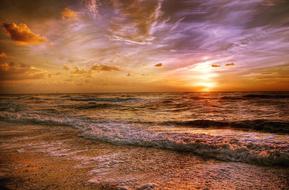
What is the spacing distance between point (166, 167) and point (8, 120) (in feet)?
45.1

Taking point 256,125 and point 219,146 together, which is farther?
point 256,125

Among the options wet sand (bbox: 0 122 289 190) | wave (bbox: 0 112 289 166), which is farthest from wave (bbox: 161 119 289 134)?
wet sand (bbox: 0 122 289 190)

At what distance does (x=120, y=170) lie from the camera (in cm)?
546

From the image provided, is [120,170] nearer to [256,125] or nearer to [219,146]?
[219,146]

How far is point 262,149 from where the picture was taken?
6934mm

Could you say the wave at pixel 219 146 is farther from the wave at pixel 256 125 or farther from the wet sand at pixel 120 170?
the wave at pixel 256 125

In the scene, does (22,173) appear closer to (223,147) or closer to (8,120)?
(223,147)

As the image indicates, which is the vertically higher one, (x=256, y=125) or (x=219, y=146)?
(x=219, y=146)

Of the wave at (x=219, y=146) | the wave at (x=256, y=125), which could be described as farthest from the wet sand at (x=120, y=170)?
the wave at (x=256, y=125)

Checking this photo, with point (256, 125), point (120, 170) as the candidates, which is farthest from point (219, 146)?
point (256, 125)

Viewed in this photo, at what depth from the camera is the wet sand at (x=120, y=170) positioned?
15.2 feet

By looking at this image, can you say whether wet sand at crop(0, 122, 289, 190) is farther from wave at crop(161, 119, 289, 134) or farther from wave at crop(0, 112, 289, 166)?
wave at crop(161, 119, 289, 134)

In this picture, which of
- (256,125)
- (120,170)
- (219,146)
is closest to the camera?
(120,170)

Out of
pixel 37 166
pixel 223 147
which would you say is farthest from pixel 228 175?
pixel 37 166
